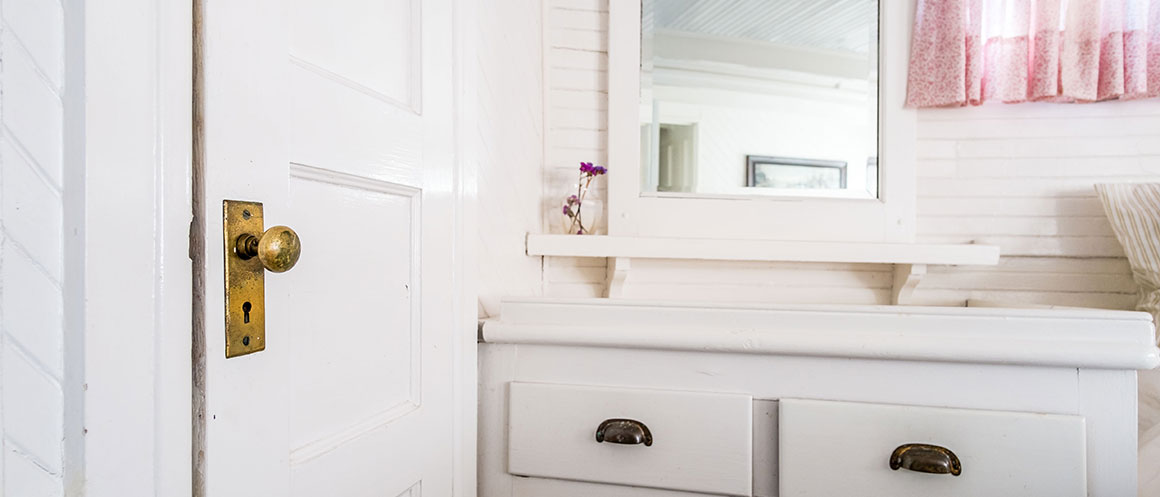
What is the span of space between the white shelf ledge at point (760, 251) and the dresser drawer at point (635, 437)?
0.44 meters

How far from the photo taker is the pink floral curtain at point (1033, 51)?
1.37 m

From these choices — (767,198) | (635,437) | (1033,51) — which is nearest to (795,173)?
(767,198)

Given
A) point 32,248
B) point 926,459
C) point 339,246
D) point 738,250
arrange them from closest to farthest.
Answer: point 32,248, point 339,246, point 926,459, point 738,250

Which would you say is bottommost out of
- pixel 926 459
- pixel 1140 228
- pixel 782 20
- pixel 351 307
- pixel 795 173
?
pixel 926 459

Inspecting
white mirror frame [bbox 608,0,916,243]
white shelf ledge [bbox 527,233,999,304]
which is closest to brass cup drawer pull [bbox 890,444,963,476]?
white shelf ledge [bbox 527,233,999,304]

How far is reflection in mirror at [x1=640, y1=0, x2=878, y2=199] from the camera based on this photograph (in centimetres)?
150

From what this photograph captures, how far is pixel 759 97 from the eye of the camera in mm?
1502

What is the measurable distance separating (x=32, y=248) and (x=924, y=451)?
1.09 meters

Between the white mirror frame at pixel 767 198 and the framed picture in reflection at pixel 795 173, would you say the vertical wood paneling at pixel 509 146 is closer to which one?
the white mirror frame at pixel 767 198

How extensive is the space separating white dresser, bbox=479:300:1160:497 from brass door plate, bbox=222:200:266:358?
20.8 inches

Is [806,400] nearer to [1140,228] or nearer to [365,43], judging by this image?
[365,43]

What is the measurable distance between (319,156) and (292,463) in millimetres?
324

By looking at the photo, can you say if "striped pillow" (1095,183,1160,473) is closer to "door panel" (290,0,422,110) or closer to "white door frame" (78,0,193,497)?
"door panel" (290,0,422,110)

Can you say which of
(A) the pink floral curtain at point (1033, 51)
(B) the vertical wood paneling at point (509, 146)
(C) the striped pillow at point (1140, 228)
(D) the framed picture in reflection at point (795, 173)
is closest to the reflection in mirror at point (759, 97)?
(D) the framed picture in reflection at point (795, 173)
